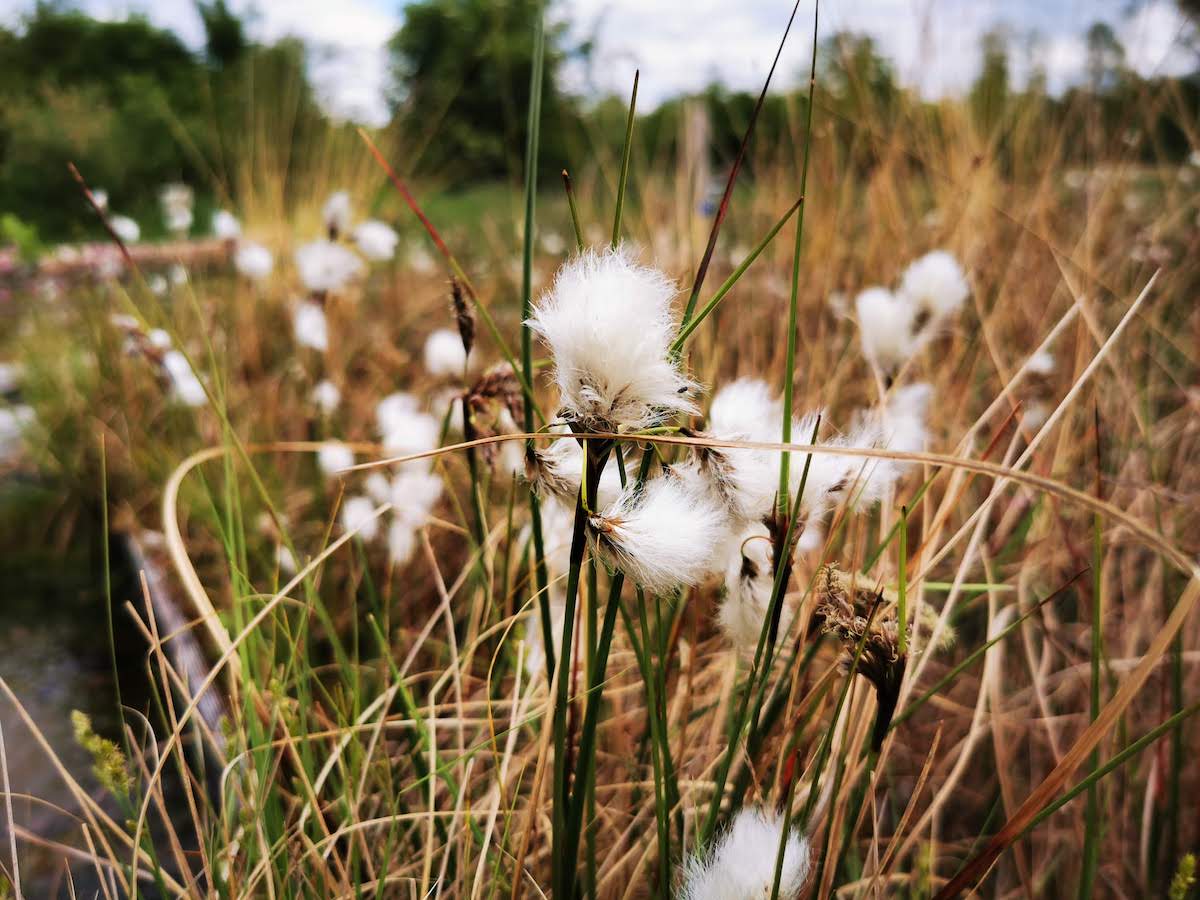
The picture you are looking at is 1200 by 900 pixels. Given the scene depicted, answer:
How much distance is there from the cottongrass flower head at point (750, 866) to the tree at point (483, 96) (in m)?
0.59

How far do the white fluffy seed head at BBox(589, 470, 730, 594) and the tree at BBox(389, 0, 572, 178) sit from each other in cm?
41

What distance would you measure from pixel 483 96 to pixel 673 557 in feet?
21.0

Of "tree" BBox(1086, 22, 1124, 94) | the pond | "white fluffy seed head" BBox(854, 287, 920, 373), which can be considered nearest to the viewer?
"white fluffy seed head" BBox(854, 287, 920, 373)

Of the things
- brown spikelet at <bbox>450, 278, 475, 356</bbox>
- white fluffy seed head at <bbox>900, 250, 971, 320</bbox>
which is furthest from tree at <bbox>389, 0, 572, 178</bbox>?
white fluffy seed head at <bbox>900, 250, 971, 320</bbox>

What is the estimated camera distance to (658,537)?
0.39m

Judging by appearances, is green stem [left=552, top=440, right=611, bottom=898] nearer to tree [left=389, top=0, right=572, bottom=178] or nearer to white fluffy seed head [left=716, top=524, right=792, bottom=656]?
white fluffy seed head [left=716, top=524, right=792, bottom=656]

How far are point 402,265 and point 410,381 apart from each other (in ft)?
4.43

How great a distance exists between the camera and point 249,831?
2.14ft

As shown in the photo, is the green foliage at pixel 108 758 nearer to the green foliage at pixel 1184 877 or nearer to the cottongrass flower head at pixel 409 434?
the cottongrass flower head at pixel 409 434

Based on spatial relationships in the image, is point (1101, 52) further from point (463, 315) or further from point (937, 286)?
point (463, 315)

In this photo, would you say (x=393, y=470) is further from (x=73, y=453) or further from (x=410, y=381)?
(x=73, y=453)

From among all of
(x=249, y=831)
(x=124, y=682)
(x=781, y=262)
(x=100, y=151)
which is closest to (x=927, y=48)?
(x=781, y=262)

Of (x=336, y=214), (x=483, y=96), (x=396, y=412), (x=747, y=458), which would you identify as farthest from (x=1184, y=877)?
(x=483, y=96)

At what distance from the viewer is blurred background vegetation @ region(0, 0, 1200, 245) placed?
215cm
